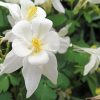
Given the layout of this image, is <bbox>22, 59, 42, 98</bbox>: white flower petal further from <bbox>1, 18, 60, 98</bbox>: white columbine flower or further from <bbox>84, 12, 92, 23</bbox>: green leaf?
<bbox>84, 12, 92, 23</bbox>: green leaf

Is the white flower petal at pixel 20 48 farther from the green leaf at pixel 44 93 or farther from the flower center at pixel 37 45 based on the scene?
Result: the green leaf at pixel 44 93

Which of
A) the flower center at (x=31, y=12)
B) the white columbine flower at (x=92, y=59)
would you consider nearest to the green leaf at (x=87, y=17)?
the white columbine flower at (x=92, y=59)

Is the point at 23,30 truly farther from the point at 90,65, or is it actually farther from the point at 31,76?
the point at 90,65

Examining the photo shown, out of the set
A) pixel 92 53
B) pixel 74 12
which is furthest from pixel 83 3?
pixel 92 53

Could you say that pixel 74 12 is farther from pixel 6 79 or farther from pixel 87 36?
pixel 6 79

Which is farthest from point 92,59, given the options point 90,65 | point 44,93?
point 44,93

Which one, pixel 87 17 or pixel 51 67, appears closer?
pixel 51 67

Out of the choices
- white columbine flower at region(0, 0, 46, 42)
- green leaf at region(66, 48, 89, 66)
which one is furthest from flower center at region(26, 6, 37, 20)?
green leaf at region(66, 48, 89, 66)
